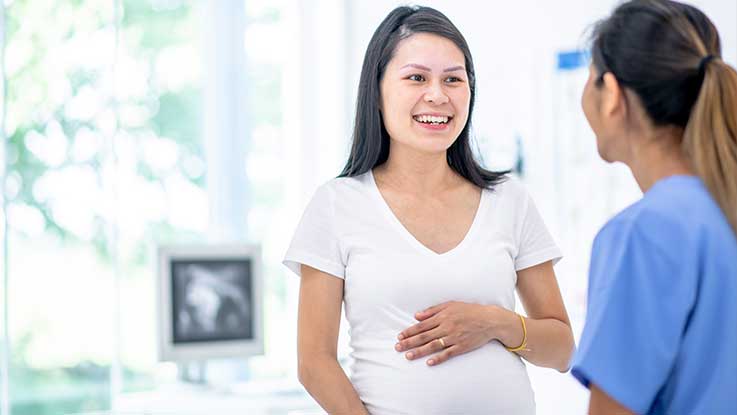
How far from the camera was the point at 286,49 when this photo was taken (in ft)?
11.8

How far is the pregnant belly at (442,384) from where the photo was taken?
1.54 metres

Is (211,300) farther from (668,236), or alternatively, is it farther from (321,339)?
(668,236)

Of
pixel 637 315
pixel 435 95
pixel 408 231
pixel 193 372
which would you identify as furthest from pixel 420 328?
pixel 193 372

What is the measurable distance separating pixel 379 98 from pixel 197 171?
1866 millimetres

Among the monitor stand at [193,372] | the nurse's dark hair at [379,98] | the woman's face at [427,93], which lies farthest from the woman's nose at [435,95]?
the monitor stand at [193,372]

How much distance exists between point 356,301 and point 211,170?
196 cm

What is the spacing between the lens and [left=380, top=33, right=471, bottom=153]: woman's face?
1605 millimetres

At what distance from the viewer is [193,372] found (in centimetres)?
319

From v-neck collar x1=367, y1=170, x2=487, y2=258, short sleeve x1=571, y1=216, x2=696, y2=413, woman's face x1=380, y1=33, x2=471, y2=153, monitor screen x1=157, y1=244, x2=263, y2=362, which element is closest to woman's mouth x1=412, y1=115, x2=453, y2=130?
woman's face x1=380, y1=33, x2=471, y2=153

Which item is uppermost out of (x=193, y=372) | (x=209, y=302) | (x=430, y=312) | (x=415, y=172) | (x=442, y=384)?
(x=415, y=172)

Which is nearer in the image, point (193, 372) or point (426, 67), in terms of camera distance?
point (426, 67)

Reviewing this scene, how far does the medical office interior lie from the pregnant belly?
1.30 metres

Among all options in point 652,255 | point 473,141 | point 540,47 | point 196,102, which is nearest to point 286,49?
point 196,102

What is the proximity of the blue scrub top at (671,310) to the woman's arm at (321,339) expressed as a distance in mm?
596
